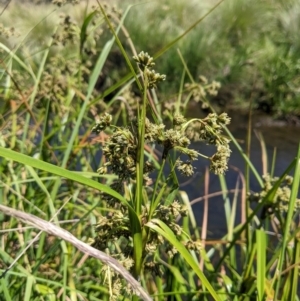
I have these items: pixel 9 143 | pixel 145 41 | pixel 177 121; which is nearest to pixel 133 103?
pixel 9 143

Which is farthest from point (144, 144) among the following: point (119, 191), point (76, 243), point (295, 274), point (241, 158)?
point (241, 158)

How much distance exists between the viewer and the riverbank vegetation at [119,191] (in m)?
0.54

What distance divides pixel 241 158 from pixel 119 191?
355 cm

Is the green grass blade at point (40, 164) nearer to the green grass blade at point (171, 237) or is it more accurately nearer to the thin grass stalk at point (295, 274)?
the green grass blade at point (171, 237)

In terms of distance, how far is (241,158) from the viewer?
405cm

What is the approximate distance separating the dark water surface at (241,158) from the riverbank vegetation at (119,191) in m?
1.12

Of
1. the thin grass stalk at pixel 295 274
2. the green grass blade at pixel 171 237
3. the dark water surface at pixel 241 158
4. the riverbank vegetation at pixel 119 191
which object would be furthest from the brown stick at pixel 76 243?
the dark water surface at pixel 241 158

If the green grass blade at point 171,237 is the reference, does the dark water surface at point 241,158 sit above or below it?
below

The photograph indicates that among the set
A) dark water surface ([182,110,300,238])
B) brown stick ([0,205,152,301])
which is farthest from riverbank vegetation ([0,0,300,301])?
dark water surface ([182,110,300,238])

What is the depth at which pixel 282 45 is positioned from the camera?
5.92 m

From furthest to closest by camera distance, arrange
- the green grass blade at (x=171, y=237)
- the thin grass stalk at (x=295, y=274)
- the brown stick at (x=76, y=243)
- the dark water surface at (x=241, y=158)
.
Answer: the dark water surface at (x=241, y=158) → the thin grass stalk at (x=295, y=274) → the green grass blade at (x=171, y=237) → the brown stick at (x=76, y=243)

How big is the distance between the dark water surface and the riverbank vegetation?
44.1 inches

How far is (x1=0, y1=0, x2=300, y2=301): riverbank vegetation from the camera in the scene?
542 mm

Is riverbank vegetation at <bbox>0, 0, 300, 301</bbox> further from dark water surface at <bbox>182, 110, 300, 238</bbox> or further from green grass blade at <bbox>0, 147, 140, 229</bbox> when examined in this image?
dark water surface at <bbox>182, 110, 300, 238</bbox>
